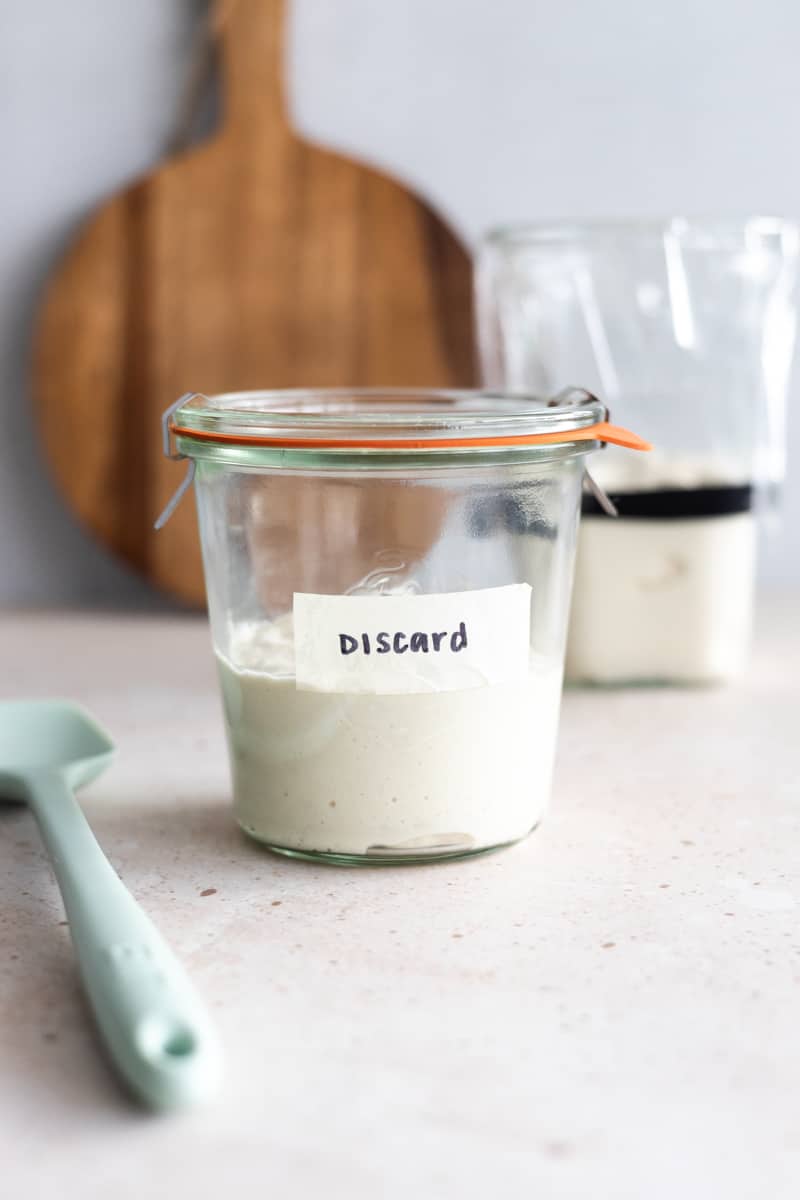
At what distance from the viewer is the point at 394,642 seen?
54cm

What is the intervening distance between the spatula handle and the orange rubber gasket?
6.8 inches

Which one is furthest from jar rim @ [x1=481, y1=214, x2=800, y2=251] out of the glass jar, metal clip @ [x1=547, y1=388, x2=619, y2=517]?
metal clip @ [x1=547, y1=388, x2=619, y2=517]

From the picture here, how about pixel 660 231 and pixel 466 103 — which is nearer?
pixel 660 231

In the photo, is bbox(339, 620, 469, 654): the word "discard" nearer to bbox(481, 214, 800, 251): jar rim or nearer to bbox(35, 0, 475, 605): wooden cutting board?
bbox(481, 214, 800, 251): jar rim

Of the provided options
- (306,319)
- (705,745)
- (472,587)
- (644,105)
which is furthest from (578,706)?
(644,105)

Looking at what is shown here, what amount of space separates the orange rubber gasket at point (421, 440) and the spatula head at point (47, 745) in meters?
0.18

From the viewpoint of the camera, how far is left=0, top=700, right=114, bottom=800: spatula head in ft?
2.07

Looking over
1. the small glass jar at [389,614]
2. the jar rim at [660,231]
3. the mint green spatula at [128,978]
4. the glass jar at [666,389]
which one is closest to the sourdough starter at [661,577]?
the glass jar at [666,389]

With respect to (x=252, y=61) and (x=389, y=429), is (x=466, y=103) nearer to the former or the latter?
(x=252, y=61)

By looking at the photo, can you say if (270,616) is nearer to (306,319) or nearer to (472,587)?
(472,587)

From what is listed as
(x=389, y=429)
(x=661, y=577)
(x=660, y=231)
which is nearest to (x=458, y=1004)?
(x=389, y=429)

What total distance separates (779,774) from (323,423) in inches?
13.3

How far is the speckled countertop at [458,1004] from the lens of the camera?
0.37 m

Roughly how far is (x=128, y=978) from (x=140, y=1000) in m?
0.01
